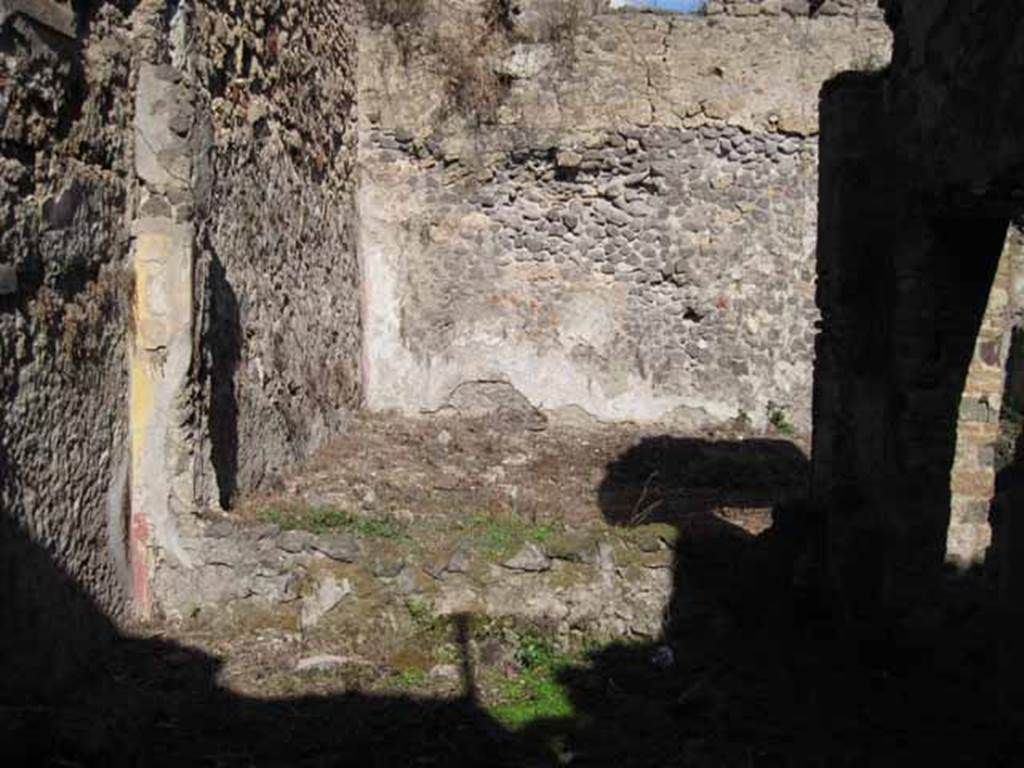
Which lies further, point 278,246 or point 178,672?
point 278,246

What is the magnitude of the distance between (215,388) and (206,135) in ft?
4.66

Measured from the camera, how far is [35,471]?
3.96m

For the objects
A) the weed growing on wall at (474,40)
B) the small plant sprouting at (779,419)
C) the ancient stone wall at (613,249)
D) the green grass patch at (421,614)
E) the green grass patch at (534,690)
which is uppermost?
the weed growing on wall at (474,40)

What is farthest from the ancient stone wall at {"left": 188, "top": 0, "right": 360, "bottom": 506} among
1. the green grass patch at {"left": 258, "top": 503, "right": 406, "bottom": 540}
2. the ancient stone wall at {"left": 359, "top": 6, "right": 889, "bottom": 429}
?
the ancient stone wall at {"left": 359, "top": 6, "right": 889, "bottom": 429}

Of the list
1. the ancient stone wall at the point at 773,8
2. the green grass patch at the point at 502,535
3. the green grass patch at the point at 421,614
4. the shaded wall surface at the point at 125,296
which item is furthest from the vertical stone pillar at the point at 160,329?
the ancient stone wall at the point at 773,8

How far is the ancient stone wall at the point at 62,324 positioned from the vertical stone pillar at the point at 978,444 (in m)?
4.96

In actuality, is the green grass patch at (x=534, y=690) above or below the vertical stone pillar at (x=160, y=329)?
below

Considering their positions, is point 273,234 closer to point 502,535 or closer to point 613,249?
point 502,535

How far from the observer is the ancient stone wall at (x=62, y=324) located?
3787 millimetres

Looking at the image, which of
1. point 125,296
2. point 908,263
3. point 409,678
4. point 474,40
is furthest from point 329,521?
point 474,40

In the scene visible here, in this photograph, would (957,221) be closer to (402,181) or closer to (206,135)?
(206,135)

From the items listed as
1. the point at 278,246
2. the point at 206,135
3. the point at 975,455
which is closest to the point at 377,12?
the point at 278,246

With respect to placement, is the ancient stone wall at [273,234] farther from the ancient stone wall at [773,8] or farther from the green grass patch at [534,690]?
the ancient stone wall at [773,8]

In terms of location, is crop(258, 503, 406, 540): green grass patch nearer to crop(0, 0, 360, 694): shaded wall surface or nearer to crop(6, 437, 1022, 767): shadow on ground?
crop(0, 0, 360, 694): shaded wall surface
